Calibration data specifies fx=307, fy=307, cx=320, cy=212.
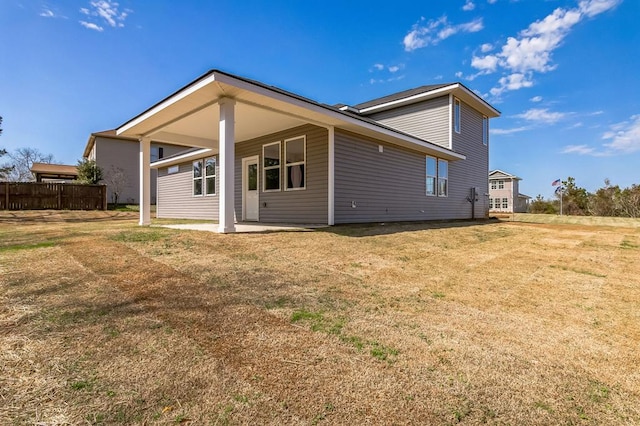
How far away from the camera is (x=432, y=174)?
13.0m

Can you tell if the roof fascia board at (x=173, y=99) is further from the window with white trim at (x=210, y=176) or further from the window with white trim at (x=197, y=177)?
the window with white trim at (x=197, y=177)

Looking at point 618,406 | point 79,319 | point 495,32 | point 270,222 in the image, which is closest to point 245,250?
point 79,319

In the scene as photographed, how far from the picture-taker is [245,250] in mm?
4848

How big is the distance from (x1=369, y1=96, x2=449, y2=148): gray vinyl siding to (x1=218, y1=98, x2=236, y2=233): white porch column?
403 inches

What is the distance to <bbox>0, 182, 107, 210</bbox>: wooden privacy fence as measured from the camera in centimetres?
1634

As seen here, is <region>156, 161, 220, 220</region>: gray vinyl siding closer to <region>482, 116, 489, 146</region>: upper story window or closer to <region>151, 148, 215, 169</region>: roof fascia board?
<region>151, 148, 215, 169</region>: roof fascia board

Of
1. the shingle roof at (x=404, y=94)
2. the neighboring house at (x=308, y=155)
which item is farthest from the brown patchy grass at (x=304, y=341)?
the shingle roof at (x=404, y=94)

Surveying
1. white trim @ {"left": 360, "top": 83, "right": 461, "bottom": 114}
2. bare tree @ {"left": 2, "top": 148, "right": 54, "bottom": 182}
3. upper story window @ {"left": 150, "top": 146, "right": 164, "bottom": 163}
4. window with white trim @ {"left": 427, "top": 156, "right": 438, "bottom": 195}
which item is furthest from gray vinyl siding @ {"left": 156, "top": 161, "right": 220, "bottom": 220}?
bare tree @ {"left": 2, "top": 148, "right": 54, "bottom": 182}

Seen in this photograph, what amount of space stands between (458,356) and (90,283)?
11.5 feet

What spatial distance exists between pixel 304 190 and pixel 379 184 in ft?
8.69

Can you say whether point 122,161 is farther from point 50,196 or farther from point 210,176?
point 210,176

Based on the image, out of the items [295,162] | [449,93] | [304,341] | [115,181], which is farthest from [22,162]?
[304,341]

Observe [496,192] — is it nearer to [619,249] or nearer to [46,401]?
[619,249]

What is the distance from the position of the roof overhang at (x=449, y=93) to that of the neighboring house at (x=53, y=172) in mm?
26142
